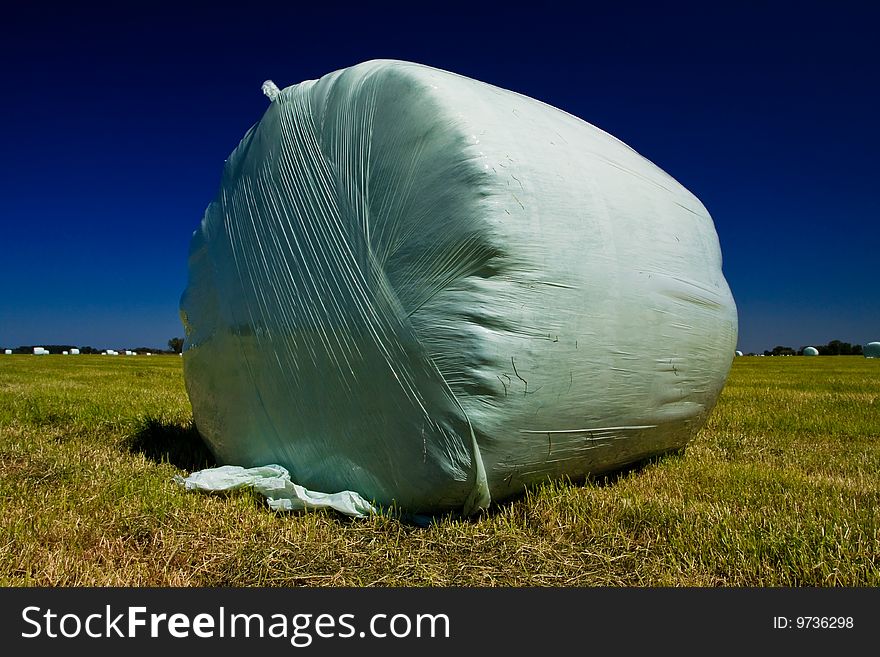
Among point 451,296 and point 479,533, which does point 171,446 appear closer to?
point 479,533

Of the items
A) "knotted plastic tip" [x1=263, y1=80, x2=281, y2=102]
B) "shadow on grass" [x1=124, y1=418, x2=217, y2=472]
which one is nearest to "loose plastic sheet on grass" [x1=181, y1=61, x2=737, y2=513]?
"knotted plastic tip" [x1=263, y1=80, x2=281, y2=102]

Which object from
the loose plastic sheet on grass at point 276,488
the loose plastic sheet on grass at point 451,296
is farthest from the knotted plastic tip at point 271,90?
the loose plastic sheet on grass at point 276,488

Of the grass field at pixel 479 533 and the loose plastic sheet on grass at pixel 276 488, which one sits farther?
the loose plastic sheet on grass at pixel 276 488

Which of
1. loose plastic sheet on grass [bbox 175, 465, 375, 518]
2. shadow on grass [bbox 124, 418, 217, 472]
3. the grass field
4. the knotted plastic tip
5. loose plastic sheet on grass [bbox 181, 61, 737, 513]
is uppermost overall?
the knotted plastic tip

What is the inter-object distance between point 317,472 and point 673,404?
6.55 ft

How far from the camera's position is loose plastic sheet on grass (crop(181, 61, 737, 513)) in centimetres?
265

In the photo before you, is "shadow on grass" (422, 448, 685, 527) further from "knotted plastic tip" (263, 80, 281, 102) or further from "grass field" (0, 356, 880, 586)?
"knotted plastic tip" (263, 80, 281, 102)

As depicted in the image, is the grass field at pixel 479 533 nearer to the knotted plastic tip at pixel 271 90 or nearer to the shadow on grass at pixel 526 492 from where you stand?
the shadow on grass at pixel 526 492

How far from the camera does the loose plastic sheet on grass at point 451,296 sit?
8.69 feet

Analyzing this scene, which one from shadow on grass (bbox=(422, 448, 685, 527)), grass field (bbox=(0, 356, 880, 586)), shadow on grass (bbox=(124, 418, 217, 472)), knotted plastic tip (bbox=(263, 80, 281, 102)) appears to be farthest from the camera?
shadow on grass (bbox=(124, 418, 217, 472))

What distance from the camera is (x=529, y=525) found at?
113 inches

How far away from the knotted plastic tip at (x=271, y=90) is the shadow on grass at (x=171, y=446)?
243 cm

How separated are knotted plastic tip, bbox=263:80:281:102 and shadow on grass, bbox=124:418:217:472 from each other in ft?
7.98

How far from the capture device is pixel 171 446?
4.65 m
